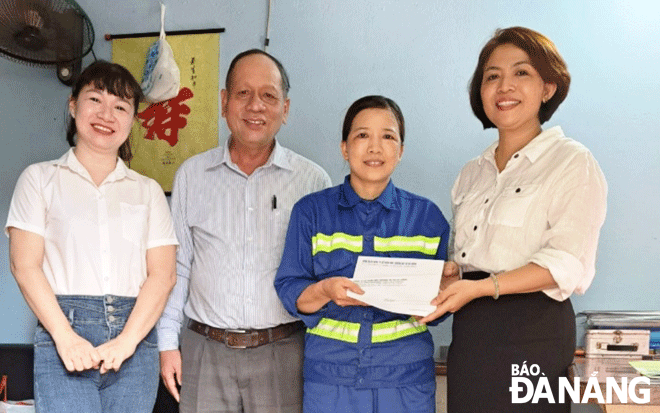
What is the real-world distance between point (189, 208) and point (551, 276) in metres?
1.18

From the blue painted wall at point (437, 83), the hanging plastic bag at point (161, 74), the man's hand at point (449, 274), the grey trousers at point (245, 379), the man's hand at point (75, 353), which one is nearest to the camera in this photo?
the man's hand at point (75, 353)

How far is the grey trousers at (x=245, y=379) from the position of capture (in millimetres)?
1986

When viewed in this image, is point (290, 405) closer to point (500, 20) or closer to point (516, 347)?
point (516, 347)

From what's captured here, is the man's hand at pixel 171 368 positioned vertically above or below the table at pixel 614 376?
below

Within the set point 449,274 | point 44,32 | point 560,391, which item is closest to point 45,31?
point 44,32

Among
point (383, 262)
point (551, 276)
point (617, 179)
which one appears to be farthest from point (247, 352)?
point (617, 179)

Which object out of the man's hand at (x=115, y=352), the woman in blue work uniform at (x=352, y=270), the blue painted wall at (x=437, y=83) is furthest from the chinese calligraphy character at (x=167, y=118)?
the man's hand at (x=115, y=352)

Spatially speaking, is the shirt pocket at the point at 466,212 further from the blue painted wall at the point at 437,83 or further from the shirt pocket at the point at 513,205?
the blue painted wall at the point at 437,83

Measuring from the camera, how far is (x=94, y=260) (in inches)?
69.5

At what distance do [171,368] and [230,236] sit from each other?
17.8 inches

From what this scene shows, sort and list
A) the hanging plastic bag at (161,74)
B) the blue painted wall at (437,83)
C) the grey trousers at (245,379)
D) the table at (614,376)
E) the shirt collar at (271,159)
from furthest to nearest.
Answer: the hanging plastic bag at (161,74)
the blue painted wall at (437,83)
the shirt collar at (271,159)
the grey trousers at (245,379)
the table at (614,376)

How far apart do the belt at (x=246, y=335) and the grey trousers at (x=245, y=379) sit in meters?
0.02

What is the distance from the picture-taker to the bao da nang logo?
1574mm

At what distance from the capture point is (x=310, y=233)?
1.86m
